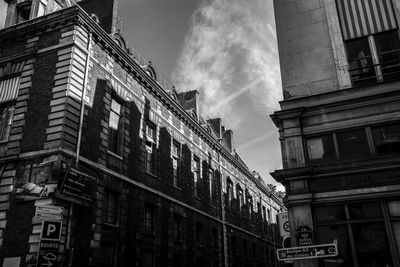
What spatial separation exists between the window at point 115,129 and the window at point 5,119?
413 centimetres

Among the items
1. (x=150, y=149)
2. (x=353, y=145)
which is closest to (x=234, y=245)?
(x=150, y=149)

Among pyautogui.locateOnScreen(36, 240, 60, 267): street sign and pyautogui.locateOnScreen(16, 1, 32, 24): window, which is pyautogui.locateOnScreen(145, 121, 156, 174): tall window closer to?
pyautogui.locateOnScreen(16, 1, 32, 24): window

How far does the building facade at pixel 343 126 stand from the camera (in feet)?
35.2

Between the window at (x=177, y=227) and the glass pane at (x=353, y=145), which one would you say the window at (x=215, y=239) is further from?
the glass pane at (x=353, y=145)

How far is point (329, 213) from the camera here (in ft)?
37.1

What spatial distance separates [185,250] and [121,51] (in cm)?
1184

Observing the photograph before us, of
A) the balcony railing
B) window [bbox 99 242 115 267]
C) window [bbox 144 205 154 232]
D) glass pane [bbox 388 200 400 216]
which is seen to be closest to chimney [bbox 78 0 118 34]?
window [bbox 144 205 154 232]

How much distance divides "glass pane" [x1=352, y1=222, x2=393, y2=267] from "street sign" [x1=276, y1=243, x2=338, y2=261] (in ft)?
7.34

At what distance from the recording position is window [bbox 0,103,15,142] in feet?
54.3

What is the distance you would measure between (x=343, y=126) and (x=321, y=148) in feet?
2.92

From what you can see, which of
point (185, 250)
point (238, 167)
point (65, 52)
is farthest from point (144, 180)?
point (238, 167)

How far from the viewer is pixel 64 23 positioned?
17.5m

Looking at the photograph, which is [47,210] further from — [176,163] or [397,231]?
[176,163]

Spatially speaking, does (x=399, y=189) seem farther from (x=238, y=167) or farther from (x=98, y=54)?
(x=238, y=167)
